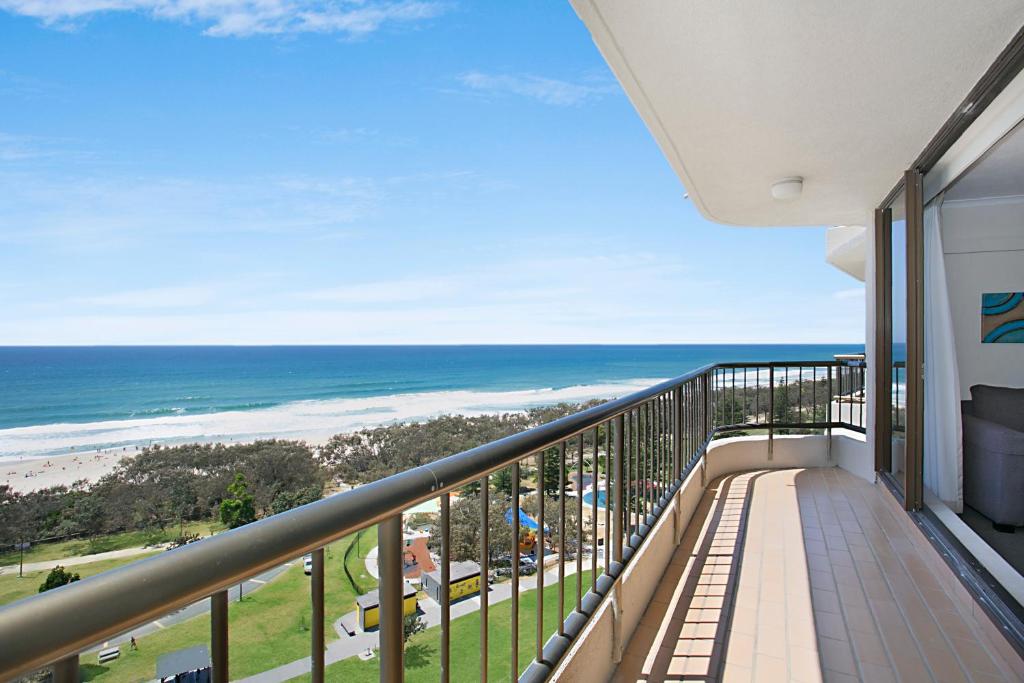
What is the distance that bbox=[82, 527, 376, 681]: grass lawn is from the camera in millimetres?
520

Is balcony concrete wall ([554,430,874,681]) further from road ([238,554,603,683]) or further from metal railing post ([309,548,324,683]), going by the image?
metal railing post ([309,548,324,683])

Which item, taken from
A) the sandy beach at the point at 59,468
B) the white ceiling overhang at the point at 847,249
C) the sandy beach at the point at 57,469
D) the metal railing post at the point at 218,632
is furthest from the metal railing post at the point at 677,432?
the sandy beach at the point at 57,469

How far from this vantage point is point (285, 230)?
115 feet

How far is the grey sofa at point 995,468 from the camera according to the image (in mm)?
3092

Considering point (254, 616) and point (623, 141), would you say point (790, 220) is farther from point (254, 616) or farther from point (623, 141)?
point (623, 141)

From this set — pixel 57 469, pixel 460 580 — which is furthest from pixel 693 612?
pixel 57 469

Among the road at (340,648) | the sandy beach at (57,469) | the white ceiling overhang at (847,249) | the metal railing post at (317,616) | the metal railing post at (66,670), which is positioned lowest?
the sandy beach at (57,469)

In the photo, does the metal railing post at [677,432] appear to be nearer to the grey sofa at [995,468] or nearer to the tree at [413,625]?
the grey sofa at [995,468]

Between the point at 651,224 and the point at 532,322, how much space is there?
1445 cm

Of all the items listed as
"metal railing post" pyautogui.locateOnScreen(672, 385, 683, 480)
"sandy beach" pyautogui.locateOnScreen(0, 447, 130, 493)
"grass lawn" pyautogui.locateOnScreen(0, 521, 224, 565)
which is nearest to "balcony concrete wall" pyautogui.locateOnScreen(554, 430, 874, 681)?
"metal railing post" pyautogui.locateOnScreen(672, 385, 683, 480)

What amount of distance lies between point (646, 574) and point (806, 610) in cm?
70

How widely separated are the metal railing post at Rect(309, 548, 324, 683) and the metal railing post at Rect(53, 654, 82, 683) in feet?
0.84

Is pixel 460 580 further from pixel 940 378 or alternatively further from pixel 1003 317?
pixel 1003 317

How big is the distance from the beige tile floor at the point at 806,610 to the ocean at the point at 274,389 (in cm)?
1929
